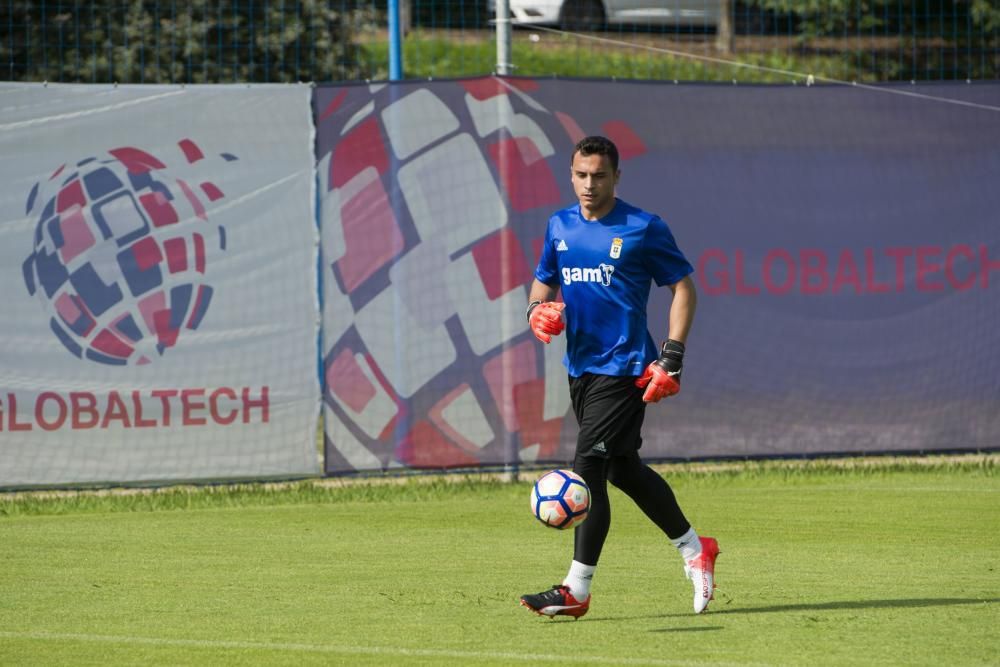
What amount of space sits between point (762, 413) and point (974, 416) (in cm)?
163

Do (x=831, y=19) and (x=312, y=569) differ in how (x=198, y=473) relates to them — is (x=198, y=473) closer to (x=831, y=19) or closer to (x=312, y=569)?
(x=312, y=569)

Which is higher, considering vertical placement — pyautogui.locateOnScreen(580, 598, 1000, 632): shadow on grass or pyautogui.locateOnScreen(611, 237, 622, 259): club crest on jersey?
pyautogui.locateOnScreen(611, 237, 622, 259): club crest on jersey

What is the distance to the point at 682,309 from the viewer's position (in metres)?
6.91

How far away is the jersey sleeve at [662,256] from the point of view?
6.91 metres

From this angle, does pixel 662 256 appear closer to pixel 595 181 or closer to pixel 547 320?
pixel 595 181

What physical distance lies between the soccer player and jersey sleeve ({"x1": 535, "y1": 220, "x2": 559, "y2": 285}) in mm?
85

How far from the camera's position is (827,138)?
1174 centimetres

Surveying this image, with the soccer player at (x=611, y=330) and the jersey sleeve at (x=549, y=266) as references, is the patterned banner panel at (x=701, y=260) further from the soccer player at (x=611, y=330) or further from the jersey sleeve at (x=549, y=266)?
the soccer player at (x=611, y=330)

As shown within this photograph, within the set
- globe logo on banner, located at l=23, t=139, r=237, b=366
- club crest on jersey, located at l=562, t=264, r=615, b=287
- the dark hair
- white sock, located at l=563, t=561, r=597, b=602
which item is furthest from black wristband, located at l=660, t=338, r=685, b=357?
globe logo on banner, located at l=23, t=139, r=237, b=366

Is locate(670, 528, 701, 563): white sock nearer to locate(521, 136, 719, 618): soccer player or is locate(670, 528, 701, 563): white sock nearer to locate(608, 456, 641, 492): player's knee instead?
locate(521, 136, 719, 618): soccer player

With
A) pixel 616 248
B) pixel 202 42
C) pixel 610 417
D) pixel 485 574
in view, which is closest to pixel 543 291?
pixel 616 248

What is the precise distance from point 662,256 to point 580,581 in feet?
4.71

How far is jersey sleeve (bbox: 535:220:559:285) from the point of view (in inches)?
281

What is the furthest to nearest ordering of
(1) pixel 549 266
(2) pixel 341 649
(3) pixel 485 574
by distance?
(3) pixel 485 574
(1) pixel 549 266
(2) pixel 341 649
